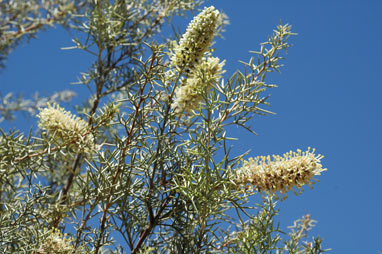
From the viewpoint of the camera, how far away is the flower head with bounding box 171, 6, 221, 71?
90cm

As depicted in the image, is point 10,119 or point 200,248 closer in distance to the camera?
point 200,248

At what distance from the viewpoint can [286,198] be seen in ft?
2.86

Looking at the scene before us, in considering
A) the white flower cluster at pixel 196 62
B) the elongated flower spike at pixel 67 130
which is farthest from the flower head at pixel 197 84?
the elongated flower spike at pixel 67 130

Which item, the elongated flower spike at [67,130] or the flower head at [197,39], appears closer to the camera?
the flower head at [197,39]

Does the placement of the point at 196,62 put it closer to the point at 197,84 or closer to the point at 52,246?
the point at 197,84

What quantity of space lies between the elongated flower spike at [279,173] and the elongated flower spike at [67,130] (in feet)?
1.18

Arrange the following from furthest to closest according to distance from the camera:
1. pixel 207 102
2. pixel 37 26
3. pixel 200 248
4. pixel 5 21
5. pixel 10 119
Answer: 1. pixel 10 119
2. pixel 5 21
3. pixel 37 26
4. pixel 200 248
5. pixel 207 102

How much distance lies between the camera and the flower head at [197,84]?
0.90m

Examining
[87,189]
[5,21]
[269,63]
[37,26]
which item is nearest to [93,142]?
[87,189]

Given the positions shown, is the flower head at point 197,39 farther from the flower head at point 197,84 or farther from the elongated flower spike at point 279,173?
the elongated flower spike at point 279,173

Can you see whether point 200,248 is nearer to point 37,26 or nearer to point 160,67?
point 160,67

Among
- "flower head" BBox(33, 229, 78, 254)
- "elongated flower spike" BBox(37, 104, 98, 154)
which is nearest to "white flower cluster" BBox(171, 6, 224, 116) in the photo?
"elongated flower spike" BBox(37, 104, 98, 154)

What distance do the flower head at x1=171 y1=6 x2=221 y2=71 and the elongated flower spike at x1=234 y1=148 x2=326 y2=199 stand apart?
24 centimetres

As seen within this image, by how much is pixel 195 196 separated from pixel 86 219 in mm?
298
